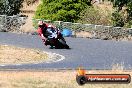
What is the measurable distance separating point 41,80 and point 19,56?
8379 mm

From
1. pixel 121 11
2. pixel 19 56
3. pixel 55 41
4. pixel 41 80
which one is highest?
pixel 41 80

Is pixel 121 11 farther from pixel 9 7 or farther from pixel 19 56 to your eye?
pixel 19 56

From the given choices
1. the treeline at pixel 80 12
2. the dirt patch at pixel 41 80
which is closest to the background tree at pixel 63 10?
the treeline at pixel 80 12

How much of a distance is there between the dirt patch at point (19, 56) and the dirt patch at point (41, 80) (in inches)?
162

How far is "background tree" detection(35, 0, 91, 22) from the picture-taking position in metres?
46.4

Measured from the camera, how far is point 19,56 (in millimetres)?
24422

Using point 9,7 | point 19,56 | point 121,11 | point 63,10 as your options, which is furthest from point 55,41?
point 9,7

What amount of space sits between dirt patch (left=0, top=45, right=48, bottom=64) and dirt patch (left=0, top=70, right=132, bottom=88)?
4104 millimetres

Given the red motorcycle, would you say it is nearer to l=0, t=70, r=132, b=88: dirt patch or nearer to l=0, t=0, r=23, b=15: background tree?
l=0, t=70, r=132, b=88: dirt patch

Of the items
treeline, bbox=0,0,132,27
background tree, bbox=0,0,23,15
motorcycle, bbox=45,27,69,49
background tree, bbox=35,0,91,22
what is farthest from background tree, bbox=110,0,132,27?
motorcycle, bbox=45,27,69,49

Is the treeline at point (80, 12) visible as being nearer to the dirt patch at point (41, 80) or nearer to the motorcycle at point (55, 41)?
the motorcycle at point (55, 41)

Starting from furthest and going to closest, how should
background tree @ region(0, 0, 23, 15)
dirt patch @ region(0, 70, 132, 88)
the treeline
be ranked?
background tree @ region(0, 0, 23, 15), the treeline, dirt patch @ region(0, 70, 132, 88)

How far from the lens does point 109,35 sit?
136ft

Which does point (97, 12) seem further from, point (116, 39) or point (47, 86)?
point (47, 86)
